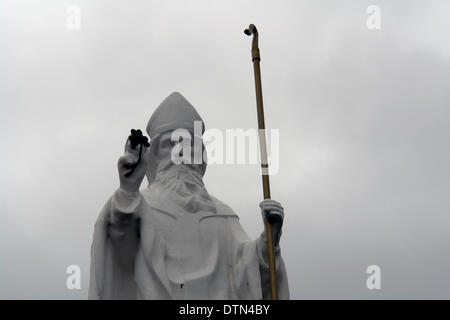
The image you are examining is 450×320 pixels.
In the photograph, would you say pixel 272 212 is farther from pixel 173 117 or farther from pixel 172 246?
pixel 173 117

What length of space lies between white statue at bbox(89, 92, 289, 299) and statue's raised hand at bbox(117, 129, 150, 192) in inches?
0.5

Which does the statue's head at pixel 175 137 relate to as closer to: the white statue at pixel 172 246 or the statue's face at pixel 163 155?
the statue's face at pixel 163 155

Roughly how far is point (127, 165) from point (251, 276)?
205 centimetres

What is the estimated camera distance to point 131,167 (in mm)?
11891

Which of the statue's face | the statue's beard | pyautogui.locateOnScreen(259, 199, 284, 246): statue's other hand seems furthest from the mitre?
pyautogui.locateOnScreen(259, 199, 284, 246): statue's other hand

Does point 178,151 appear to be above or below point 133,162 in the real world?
above

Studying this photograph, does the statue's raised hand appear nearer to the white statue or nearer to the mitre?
the white statue

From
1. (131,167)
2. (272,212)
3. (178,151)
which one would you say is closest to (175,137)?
(178,151)

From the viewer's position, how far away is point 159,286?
11.9 meters

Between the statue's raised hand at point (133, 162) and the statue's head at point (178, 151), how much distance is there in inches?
43.9

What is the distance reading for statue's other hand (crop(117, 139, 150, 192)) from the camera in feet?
38.9

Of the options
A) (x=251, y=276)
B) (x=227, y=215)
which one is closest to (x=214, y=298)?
(x=251, y=276)

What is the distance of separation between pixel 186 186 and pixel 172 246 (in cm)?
110

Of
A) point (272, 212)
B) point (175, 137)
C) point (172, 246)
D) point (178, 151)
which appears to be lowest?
point (172, 246)
